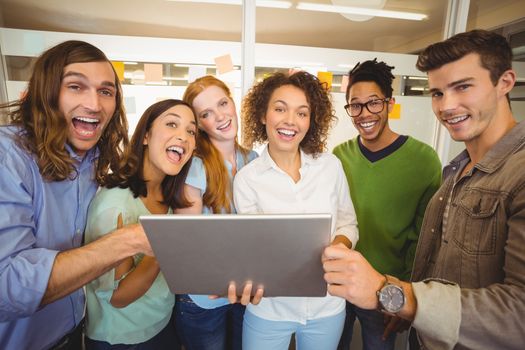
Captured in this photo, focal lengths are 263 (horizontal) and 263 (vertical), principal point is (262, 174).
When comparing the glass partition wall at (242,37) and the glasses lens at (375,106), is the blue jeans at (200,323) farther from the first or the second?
the glass partition wall at (242,37)

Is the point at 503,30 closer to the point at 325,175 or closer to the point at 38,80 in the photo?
the point at 325,175

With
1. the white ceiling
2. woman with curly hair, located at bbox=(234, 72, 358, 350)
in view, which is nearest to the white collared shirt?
woman with curly hair, located at bbox=(234, 72, 358, 350)

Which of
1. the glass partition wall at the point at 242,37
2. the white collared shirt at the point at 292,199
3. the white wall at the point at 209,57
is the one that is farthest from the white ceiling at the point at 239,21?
the white collared shirt at the point at 292,199

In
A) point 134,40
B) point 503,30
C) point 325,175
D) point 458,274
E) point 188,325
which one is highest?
point 503,30

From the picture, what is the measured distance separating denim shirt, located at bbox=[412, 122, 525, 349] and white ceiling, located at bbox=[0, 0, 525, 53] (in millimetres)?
2262

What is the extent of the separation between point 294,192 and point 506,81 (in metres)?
0.85

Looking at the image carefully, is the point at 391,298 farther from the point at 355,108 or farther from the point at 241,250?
the point at 355,108

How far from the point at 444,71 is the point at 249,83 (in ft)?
4.39

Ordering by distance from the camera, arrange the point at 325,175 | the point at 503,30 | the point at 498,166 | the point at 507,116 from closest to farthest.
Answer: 1. the point at 498,166
2. the point at 507,116
3. the point at 325,175
4. the point at 503,30

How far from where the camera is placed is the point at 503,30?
304 centimetres

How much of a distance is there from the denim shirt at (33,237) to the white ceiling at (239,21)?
210cm

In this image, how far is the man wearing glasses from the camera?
1.35 m

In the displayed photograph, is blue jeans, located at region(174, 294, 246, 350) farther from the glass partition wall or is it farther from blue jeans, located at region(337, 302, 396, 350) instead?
the glass partition wall

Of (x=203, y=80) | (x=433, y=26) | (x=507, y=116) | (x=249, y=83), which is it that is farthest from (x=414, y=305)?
(x=433, y=26)
